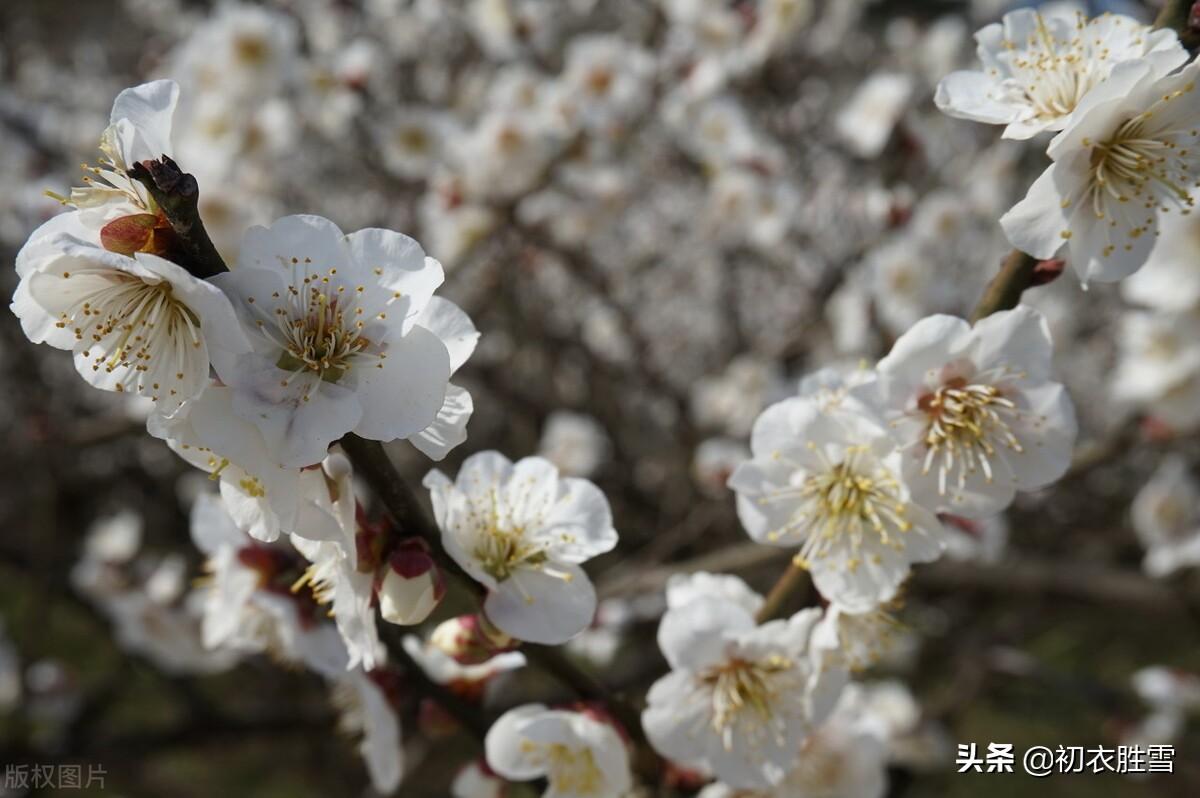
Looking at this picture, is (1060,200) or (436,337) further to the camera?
(1060,200)

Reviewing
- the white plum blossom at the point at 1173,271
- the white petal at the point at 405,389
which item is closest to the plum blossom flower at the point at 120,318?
the white petal at the point at 405,389

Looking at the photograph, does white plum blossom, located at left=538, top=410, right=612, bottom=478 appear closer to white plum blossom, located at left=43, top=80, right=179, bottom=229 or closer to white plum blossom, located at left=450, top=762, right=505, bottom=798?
white plum blossom, located at left=450, top=762, right=505, bottom=798

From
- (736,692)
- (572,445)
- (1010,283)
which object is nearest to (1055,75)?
(1010,283)

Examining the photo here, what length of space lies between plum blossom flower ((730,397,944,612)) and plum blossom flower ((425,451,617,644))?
7.4 inches

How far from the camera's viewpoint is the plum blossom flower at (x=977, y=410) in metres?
0.94

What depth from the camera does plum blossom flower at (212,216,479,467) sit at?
716 millimetres

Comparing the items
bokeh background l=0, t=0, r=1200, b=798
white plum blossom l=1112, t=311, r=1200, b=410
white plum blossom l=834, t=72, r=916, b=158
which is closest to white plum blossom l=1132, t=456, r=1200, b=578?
bokeh background l=0, t=0, r=1200, b=798

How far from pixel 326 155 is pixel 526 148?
1.89 metres

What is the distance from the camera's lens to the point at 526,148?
113 inches

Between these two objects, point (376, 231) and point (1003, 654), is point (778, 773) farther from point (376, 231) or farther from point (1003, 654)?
point (1003, 654)

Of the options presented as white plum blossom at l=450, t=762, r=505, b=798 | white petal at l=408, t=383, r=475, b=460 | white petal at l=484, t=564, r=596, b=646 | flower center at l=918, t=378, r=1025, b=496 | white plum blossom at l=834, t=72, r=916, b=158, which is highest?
white plum blossom at l=834, t=72, r=916, b=158

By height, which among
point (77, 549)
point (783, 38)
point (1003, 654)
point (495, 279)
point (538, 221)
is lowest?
point (1003, 654)

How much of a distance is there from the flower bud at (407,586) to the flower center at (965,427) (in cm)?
53

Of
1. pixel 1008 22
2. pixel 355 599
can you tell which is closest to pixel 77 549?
pixel 355 599
